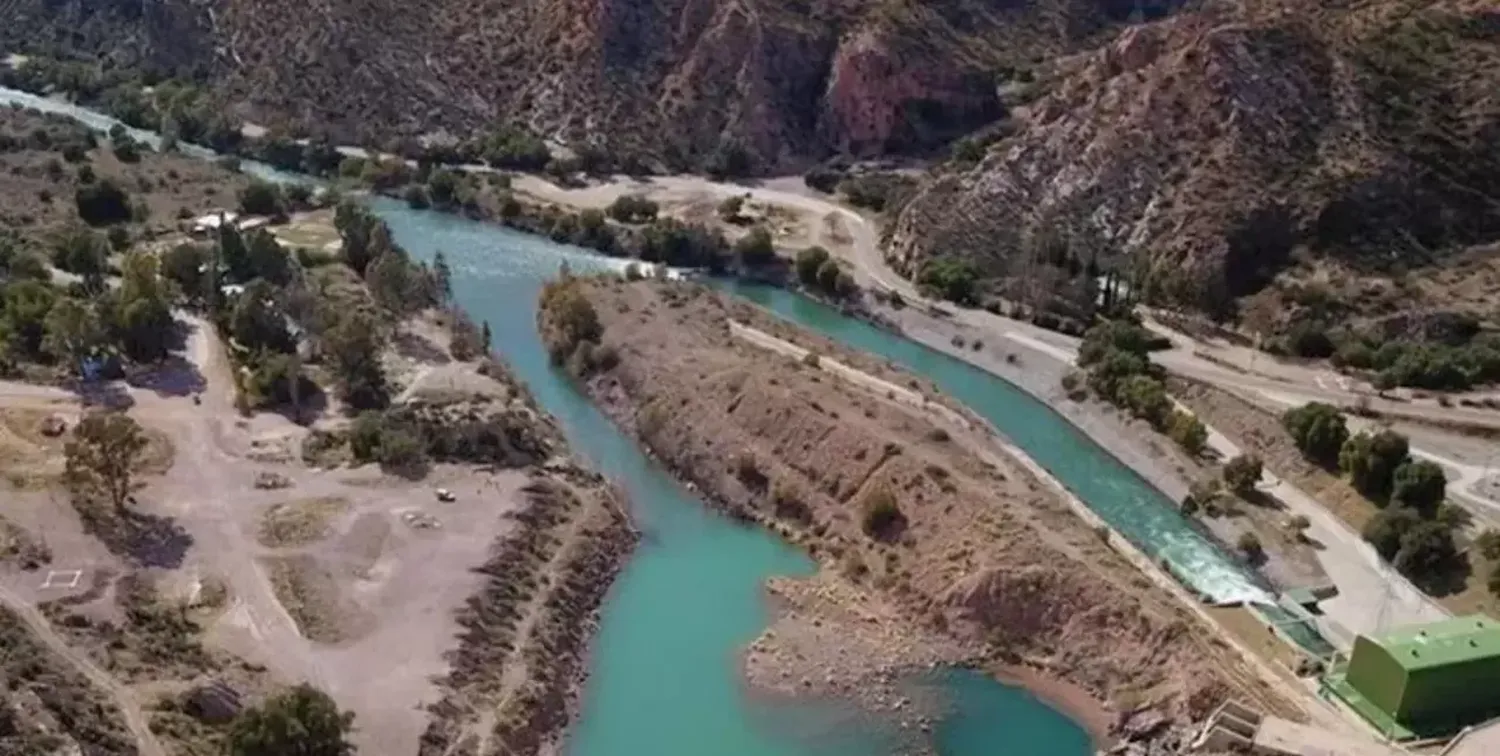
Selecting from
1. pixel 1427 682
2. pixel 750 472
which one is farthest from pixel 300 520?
pixel 1427 682

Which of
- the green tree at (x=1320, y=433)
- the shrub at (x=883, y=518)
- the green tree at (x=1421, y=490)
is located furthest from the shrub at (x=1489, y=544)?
the shrub at (x=883, y=518)

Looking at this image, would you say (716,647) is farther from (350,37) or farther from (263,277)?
(350,37)

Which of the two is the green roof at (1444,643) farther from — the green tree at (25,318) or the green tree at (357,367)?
the green tree at (25,318)

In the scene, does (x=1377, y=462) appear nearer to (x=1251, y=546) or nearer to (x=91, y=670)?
(x=1251, y=546)

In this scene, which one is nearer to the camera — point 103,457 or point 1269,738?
point 1269,738

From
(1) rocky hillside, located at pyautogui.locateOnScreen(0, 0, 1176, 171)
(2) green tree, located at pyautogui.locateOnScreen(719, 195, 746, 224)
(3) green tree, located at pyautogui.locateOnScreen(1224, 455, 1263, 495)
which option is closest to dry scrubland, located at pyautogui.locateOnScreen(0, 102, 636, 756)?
(3) green tree, located at pyautogui.locateOnScreen(1224, 455, 1263, 495)

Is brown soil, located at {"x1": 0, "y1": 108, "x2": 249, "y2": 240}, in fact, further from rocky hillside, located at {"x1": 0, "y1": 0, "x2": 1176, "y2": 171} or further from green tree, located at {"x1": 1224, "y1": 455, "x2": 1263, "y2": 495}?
green tree, located at {"x1": 1224, "y1": 455, "x2": 1263, "y2": 495}
